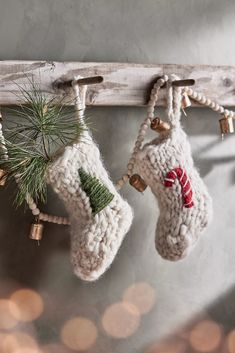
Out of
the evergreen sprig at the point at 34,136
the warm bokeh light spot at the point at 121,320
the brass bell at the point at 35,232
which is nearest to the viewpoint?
the evergreen sprig at the point at 34,136

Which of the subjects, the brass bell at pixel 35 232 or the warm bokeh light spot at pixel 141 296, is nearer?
the brass bell at pixel 35 232

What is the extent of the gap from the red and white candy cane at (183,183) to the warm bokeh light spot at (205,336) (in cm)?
36

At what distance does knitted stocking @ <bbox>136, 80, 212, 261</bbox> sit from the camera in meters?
1.25

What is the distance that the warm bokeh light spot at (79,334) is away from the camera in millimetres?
1365

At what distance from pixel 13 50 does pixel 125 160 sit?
330 mm

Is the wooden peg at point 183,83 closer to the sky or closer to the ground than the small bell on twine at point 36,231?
closer to the sky

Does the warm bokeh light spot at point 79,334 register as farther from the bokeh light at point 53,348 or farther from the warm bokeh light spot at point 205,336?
the warm bokeh light spot at point 205,336

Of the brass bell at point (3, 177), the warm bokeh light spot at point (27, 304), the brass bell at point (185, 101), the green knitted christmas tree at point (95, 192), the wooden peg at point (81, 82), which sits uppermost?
the wooden peg at point (81, 82)

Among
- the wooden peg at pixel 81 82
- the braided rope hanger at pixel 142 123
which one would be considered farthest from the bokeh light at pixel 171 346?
the wooden peg at pixel 81 82

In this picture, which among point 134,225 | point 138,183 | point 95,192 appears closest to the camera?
point 95,192

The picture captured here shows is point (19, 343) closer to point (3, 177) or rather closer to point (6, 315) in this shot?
point (6, 315)

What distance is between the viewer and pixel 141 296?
1.42 m

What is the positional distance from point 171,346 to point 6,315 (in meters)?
0.39

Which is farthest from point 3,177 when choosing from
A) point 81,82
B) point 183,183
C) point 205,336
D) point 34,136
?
point 205,336
